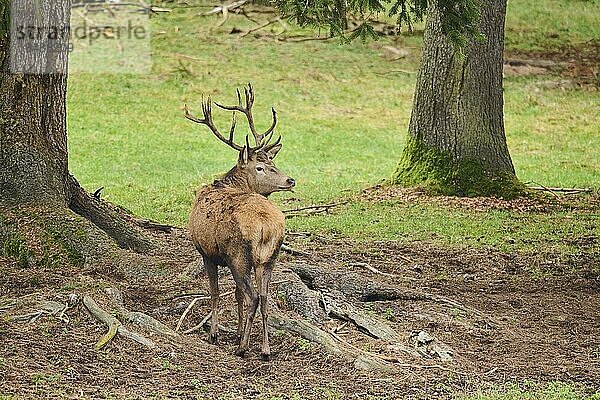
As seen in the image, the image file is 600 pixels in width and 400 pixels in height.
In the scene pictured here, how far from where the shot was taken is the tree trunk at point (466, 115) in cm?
1373

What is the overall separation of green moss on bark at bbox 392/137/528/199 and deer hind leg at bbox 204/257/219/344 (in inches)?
283

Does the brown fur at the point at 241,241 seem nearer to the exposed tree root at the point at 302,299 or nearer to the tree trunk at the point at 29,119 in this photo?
the exposed tree root at the point at 302,299

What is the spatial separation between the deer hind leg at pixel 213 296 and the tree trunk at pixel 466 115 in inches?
283

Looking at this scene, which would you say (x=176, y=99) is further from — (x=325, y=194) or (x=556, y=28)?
(x=556, y=28)

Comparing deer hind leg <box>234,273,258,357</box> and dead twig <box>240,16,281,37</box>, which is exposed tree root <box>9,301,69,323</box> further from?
dead twig <box>240,16,281,37</box>

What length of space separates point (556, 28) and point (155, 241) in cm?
2202

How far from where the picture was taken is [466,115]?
45.2 ft

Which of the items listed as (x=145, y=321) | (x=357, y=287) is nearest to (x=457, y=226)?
(x=357, y=287)

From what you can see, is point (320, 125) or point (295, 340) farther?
point (320, 125)

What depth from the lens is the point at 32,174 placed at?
8.16 meters

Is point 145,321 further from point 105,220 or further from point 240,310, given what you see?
point 105,220

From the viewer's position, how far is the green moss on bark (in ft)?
44.8

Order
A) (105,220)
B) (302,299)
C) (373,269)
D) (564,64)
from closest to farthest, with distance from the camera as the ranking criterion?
(302,299) → (105,220) → (373,269) → (564,64)

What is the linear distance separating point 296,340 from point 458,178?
24.1 feet
